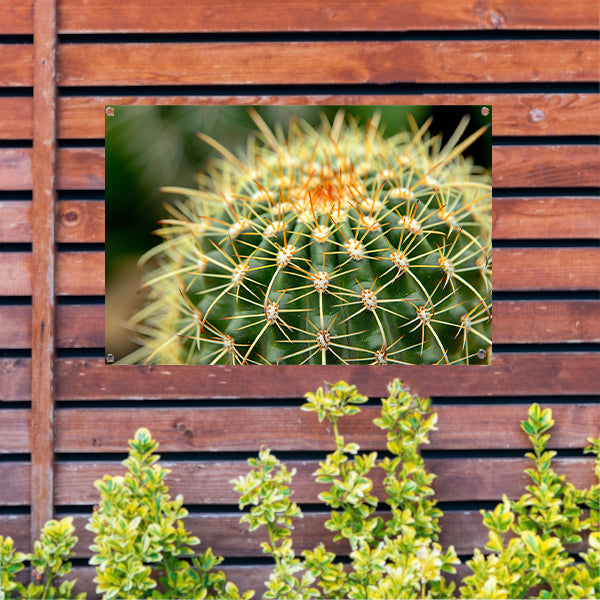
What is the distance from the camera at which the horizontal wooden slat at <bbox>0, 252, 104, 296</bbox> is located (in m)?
1.50

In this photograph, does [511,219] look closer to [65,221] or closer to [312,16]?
[312,16]

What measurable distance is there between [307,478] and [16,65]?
4.64ft

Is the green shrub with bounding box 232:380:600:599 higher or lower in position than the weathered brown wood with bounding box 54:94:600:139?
lower

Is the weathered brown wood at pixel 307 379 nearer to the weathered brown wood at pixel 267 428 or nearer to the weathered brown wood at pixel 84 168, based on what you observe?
the weathered brown wood at pixel 267 428

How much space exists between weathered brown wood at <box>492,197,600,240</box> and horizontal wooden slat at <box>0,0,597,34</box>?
1.59 feet

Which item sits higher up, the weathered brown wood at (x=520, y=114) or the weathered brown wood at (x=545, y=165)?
the weathered brown wood at (x=520, y=114)

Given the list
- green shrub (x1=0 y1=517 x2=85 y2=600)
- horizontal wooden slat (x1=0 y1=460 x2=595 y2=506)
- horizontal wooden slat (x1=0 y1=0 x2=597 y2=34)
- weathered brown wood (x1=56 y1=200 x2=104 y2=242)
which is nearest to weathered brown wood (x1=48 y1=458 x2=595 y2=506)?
horizontal wooden slat (x1=0 y1=460 x2=595 y2=506)

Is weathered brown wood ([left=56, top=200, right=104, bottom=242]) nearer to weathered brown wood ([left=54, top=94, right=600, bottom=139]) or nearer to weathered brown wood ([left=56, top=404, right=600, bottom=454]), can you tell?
weathered brown wood ([left=54, top=94, right=600, bottom=139])

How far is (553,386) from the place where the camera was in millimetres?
1507

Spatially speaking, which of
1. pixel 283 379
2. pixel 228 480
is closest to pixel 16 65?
pixel 283 379

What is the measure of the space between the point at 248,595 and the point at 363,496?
1.30 ft

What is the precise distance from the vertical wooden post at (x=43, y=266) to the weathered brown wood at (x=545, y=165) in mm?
1250

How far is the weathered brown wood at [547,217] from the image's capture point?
1507 mm

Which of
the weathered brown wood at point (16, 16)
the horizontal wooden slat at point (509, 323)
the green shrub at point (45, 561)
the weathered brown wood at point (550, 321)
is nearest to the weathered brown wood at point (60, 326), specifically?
the horizontal wooden slat at point (509, 323)
